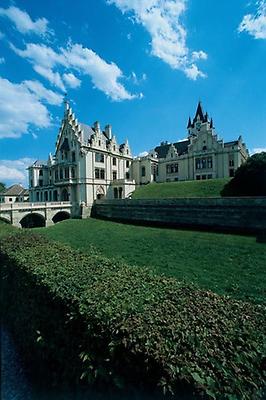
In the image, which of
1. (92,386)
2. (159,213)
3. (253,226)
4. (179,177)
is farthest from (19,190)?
(92,386)

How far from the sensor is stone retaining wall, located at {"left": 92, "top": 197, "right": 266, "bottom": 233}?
60.7 ft

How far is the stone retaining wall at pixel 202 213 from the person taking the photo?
60.7 ft

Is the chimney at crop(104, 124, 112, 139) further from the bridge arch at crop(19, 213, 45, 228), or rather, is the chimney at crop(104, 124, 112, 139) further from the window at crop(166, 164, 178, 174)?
the bridge arch at crop(19, 213, 45, 228)

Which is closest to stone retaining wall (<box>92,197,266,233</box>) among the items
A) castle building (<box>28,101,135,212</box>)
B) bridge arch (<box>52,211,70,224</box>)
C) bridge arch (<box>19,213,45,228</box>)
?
bridge arch (<box>52,211,70,224</box>)

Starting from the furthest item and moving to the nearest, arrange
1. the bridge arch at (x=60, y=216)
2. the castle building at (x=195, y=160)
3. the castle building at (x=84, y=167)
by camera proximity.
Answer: the castle building at (x=195, y=160), the castle building at (x=84, y=167), the bridge arch at (x=60, y=216)

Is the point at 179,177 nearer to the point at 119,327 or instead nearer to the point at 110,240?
the point at 110,240

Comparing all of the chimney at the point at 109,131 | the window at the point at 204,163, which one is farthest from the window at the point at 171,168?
the chimney at the point at 109,131

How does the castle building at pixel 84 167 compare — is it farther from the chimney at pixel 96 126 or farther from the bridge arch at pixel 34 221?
the bridge arch at pixel 34 221

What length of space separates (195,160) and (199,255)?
33.4 m

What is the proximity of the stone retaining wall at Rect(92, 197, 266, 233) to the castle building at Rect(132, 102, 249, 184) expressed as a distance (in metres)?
19.7

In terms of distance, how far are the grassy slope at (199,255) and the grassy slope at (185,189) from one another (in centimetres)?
1410

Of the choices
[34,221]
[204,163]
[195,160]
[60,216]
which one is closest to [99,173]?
[60,216]

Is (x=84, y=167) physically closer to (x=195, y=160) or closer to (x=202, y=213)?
(x=195, y=160)

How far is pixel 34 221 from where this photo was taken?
3525 centimetres
